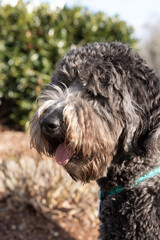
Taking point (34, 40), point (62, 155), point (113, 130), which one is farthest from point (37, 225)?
point (34, 40)

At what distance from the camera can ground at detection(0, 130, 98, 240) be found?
13.5ft

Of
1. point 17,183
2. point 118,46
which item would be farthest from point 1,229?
point 118,46

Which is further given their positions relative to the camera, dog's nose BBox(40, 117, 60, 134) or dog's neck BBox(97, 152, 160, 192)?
dog's neck BBox(97, 152, 160, 192)

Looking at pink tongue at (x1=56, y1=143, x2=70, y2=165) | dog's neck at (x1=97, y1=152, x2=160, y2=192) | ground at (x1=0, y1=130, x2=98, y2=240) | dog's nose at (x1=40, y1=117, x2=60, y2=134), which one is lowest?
ground at (x1=0, y1=130, x2=98, y2=240)

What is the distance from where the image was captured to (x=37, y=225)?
4.23m

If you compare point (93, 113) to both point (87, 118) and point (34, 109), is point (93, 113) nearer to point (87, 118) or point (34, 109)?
point (87, 118)

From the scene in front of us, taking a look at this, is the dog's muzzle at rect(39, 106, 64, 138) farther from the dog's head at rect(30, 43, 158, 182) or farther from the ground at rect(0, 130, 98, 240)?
the ground at rect(0, 130, 98, 240)

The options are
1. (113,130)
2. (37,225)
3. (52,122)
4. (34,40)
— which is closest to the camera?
(52,122)

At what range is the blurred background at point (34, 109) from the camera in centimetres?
430

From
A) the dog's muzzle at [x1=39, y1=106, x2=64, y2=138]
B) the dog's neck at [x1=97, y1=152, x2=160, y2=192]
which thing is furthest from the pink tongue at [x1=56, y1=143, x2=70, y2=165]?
the dog's neck at [x1=97, y1=152, x2=160, y2=192]

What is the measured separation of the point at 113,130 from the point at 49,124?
55cm

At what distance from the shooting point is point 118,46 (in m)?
2.72

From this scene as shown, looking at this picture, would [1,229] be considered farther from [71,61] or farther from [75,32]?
[75,32]

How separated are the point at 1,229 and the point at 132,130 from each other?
266cm
